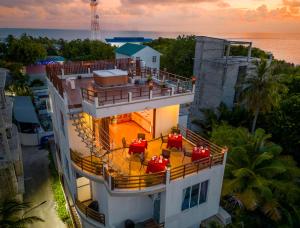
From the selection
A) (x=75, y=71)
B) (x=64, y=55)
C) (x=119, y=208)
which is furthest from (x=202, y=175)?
(x=64, y=55)

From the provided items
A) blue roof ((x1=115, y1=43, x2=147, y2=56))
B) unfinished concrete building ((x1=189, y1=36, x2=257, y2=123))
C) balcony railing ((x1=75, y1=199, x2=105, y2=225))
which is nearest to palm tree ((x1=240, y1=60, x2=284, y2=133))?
unfinished concrete building ((x1=189, y1=36, x2=257, y2=123))

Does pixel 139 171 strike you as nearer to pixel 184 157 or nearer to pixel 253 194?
pixel 184 157

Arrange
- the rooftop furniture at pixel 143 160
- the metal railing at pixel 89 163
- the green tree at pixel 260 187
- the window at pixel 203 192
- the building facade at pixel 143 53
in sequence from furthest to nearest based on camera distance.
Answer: the building facade at pixel 143 53 < the green tree at pixel 260 187 < the window at pixel 203 192 < the rooftop furniture at pixel 143 160 < the metal railing at pixel 89 163

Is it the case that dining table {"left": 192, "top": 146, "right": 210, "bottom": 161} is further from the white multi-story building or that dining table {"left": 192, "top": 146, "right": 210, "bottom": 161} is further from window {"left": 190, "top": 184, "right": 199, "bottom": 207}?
window {"left": 190, "top": 184, "right": 199, "bottom": 207}

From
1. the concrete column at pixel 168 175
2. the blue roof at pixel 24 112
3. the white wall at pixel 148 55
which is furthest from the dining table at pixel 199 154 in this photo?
the white wall at pixel 148 55

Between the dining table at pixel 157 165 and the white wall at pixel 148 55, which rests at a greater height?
the white wall at pixel 148 55

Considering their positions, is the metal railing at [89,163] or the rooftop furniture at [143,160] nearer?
the metal railing at [89,163]

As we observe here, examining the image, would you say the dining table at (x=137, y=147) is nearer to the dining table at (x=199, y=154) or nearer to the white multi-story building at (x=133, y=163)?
the white multi-story building at (x=133, y=163)
